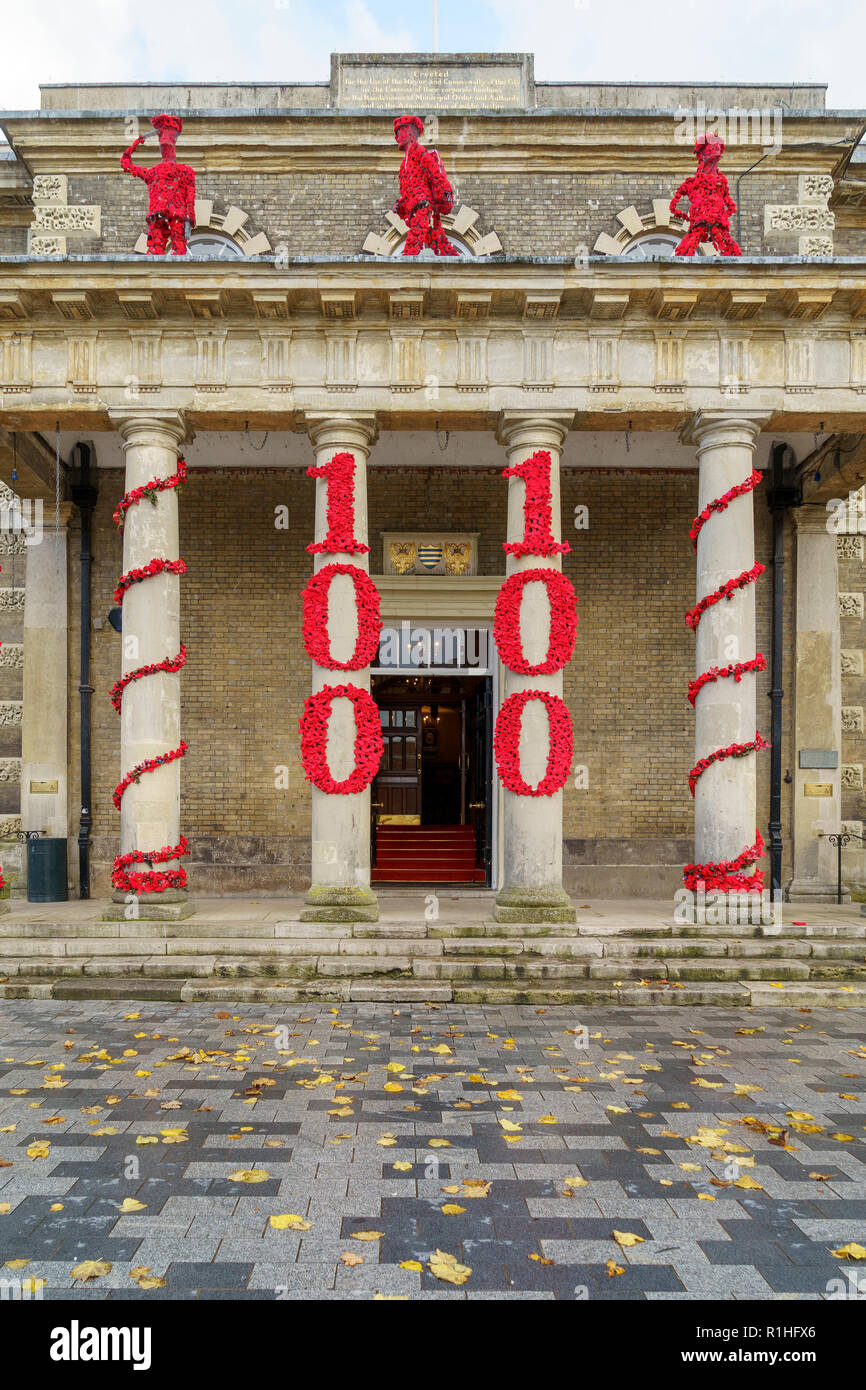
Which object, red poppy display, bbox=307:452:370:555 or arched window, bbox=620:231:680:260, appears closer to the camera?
red poppy display, bbox=307:452:370:555

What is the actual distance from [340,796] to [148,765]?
231cm

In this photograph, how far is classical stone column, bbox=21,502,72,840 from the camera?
47.2ft

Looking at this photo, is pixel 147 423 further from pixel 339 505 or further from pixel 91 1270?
pixel 91 1270

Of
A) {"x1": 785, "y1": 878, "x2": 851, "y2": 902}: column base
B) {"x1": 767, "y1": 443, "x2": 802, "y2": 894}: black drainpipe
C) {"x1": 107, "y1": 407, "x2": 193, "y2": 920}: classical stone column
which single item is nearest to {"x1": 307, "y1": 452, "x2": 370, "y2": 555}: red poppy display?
{"x1": 107, "y1": 407, "x2": 193, "y2": 920}: classical stone column

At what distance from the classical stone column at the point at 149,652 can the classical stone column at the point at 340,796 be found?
174 cm

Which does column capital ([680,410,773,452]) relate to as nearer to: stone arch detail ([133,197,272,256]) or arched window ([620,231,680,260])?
arched window ([620,231,680,260])

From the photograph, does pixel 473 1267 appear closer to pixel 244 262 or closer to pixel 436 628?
pixel 244 262

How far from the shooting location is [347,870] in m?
11.0

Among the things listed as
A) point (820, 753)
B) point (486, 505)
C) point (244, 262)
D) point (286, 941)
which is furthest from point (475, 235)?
point (286, 941)

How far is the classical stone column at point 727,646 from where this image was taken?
436 inches

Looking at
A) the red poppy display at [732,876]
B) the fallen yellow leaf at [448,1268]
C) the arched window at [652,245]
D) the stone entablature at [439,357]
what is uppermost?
the arched window at [652,245]

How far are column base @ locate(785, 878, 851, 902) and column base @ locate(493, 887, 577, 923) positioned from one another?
4979 mm

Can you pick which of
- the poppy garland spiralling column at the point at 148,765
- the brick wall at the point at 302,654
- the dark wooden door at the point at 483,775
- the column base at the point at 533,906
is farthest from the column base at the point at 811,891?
the poppy garland spiralling column at the point at 148,765

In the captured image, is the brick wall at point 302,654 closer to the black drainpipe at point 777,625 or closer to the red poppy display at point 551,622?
the black drainpipe at point 777,625
